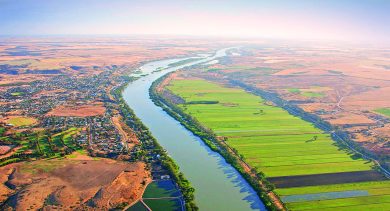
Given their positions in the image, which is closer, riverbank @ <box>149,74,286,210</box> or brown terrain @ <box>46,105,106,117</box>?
riverbank @ <box>149,74,286,210</box>

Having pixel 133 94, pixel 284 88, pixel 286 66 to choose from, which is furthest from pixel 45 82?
pixel 286 66

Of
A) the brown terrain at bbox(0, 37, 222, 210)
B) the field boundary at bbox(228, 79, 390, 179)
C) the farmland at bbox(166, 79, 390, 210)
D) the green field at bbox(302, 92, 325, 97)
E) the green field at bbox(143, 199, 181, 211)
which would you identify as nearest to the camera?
the green field at bbox(143, 199, 181, 211)

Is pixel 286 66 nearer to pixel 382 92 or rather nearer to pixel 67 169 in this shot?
pixel 382 92

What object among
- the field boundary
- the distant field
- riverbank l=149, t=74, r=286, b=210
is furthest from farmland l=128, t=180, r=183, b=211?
the field boundary

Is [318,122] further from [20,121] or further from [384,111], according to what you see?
[20,121]

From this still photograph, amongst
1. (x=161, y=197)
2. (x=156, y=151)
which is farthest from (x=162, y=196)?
(x=156, y=151)

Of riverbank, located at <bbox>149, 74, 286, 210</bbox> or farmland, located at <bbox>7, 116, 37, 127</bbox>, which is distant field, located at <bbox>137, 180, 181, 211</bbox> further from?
farmland, located at <bbox>7, 116, 37, 127</bbox>

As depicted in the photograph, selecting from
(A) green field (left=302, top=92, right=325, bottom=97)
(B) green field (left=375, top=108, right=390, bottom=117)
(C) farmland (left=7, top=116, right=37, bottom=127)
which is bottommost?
(B) green field (left=375, top=108, right=390, bottom=117)
